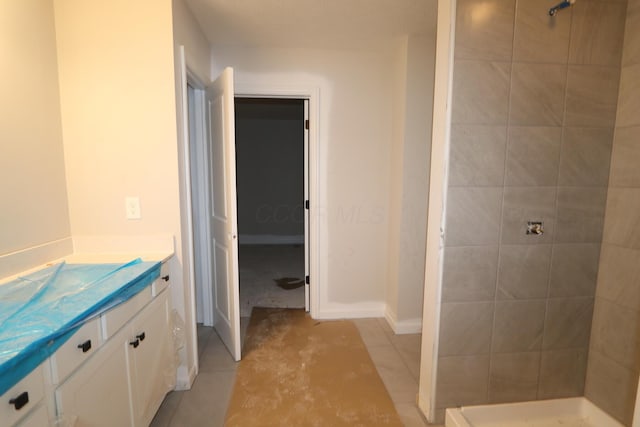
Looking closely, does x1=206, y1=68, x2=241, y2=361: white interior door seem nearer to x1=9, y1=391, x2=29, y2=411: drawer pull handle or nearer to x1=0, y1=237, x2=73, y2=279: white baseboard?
x1=0, y1=237, x2=73, y2=279: white baseboard

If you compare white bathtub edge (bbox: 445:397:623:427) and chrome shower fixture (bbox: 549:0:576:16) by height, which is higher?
chrome shower fixture (bbox: 549:0:576:16)

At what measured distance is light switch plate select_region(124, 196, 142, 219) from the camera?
1.79 metres

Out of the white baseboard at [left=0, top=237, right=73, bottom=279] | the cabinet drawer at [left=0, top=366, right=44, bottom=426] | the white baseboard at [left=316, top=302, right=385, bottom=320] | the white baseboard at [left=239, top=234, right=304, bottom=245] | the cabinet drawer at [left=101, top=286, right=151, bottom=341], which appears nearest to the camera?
the cabinet drawer at [left=0, top=366, right=44, bottom=426]

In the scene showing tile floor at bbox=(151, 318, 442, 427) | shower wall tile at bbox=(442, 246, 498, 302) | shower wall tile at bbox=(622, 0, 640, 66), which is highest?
shower wall tile at bbox=(622, 0, 640, 66)

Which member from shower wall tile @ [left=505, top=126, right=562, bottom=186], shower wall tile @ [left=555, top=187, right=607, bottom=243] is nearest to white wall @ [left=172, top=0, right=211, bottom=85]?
shower wall tile @ [left=505, top=126, right=562, bottom=186]

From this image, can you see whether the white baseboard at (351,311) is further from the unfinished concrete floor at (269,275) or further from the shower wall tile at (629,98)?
the shower wall tile at (629,98)

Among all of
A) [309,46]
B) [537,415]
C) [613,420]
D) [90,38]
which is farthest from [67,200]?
[613,420]

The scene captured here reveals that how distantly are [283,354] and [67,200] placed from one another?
175 cm

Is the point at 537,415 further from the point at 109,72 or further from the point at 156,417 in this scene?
the point at 109,72

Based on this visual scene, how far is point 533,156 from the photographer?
1586 millimetres

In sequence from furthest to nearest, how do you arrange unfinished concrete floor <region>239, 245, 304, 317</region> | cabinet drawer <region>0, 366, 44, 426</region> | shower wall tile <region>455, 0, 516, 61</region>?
unfinished concrete floor <region>239, 245, 304, 317</region> → shower wall tile <region>455, 0, 516, 61</region> → cabinet drawer <region>0, 366, 44, 426</region>

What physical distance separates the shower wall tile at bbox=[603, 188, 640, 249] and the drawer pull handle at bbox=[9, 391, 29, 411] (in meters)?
2.47

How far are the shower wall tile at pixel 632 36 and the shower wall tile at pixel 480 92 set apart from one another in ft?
2.03

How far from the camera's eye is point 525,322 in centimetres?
169
